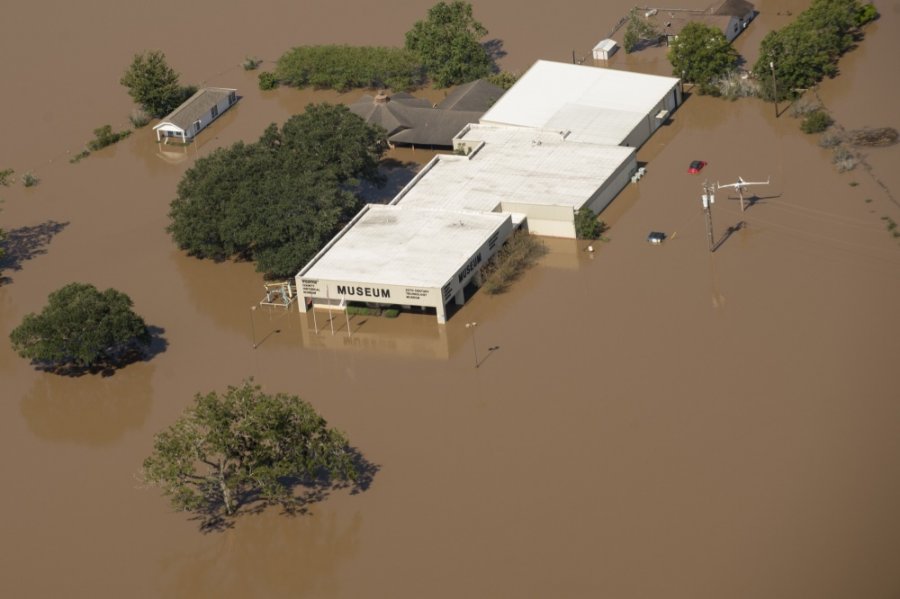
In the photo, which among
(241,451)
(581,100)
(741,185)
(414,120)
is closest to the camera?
(241,451)

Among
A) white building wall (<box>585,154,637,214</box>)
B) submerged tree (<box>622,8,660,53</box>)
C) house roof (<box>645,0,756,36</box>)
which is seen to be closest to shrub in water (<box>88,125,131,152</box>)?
submerged tree (<box>622,8,660,53</box>)

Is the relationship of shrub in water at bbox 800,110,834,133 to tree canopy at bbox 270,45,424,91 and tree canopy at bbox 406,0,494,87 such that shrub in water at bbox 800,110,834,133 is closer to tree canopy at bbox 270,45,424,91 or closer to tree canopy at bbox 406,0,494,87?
tree canopy at bbox 406,0,494,87

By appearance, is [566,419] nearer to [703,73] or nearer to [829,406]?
[829,406]

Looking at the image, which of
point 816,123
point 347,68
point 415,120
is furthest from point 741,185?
point 347,68

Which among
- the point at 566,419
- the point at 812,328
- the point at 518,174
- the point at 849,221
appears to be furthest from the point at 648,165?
the point at 566,419

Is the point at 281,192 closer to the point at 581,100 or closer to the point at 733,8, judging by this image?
the point at 581,100

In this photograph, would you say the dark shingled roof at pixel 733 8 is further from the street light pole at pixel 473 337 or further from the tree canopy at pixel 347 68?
the street light pole at pixel 473 337
